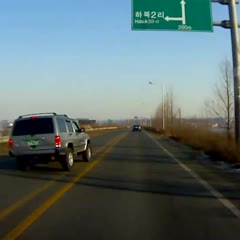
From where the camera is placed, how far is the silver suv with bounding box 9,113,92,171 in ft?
59.2

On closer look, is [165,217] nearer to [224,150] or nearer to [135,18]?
[135,18]

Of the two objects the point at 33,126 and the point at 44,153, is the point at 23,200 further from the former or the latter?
the point at 33,126

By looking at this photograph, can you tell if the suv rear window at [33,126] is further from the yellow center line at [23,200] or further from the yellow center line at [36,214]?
the yellow center line at [36,214]

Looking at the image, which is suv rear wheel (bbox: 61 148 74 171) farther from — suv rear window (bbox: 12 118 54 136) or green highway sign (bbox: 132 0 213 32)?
green highway sign (bbox: 132 0 213 32)

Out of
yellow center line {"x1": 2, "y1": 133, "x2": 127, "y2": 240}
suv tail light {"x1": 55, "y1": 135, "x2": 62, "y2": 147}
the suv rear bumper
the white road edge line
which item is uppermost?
suv tail light {"x1": 55, "y1": 135, "x2": 62, "y2": 147}

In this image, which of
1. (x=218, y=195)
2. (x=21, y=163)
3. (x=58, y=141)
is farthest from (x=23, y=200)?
(x=21, y=163)

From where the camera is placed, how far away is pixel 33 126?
18.4 m

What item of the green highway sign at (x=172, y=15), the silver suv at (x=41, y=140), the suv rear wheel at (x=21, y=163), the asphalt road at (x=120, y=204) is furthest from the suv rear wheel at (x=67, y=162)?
the green highway sign at (x=172, y=15)

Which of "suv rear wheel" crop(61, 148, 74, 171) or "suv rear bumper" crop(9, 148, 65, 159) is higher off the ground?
"suv rear bumper" crop(9, 148, 65, 159)

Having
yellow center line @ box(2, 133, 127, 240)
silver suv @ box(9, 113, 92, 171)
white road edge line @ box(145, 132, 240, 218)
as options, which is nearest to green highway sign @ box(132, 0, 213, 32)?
silver suv @ box(9, 113, 92, 171)

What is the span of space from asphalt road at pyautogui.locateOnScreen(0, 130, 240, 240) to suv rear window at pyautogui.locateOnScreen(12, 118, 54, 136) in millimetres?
1475

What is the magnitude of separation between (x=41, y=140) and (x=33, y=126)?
2.22 feet

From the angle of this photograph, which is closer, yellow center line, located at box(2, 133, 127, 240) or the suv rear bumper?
yellow center line, located at box(2, 133, 127, 240)

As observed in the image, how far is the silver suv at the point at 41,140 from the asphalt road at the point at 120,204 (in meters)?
0.66
